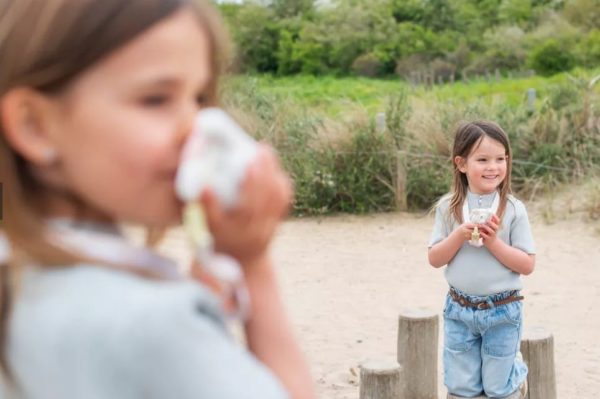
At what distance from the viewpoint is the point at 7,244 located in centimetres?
88

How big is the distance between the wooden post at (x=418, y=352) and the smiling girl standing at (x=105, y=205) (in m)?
3.28

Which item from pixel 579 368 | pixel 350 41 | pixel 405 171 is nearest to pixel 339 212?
pixel 405 171

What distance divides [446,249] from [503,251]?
8.4 inches

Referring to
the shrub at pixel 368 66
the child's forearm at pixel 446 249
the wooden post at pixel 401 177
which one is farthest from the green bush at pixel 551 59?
the child's forearm at pixel 446 249

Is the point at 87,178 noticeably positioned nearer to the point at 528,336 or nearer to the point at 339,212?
the point at 528,336

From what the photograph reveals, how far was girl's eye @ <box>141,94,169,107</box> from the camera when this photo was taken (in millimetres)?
849

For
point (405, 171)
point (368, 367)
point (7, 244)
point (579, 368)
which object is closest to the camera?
point (7, 244)

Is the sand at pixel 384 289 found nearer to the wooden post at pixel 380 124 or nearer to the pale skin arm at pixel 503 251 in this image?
the wooden post at pixel 380 124

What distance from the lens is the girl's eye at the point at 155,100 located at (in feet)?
2.78

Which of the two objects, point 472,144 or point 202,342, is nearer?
point 202,342

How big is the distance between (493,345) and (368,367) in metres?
0.48

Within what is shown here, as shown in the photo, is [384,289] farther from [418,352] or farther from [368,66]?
[368,66]

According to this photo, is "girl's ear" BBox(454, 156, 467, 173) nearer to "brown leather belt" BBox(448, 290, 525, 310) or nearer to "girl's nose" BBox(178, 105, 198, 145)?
"brown leather belt" BBox(448, 290, 525, 310)

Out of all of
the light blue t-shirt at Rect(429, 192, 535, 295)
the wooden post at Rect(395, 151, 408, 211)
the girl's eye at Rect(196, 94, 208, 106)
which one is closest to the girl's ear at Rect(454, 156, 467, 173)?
the light blue t-shirt at Rect(429, 192, 535, 295)
